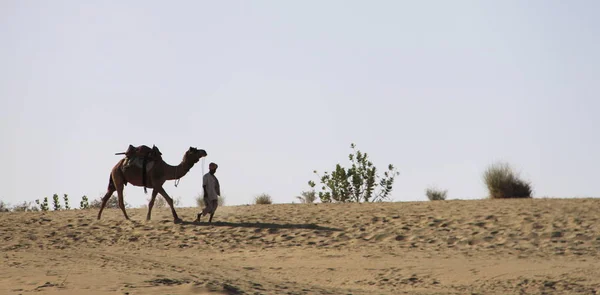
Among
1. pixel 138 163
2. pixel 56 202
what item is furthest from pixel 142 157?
pixel 56 202

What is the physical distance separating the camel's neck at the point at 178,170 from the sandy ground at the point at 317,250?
1204 millimetres

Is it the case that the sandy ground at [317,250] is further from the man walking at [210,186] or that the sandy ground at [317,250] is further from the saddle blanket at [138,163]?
the saddle blanket at [138,163]

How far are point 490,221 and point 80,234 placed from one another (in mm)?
9274

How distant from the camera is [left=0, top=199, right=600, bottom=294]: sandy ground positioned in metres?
17.0

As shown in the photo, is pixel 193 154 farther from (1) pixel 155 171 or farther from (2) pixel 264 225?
(2) pixel 264 225

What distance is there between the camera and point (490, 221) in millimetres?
24156

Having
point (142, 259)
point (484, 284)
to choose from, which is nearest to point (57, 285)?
point (142, 259)

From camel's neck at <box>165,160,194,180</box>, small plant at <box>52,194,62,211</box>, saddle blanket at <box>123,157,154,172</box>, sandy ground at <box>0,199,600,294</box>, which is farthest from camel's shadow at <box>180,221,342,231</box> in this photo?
small plant at <box>52,194,62,211</box>

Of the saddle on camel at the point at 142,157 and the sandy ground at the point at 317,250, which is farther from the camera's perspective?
the saddle on camel at the point at 142,157

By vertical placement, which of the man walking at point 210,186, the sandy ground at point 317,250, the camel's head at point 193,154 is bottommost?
the sandy ground at point 317,250

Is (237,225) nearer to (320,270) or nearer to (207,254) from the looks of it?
(207,254)

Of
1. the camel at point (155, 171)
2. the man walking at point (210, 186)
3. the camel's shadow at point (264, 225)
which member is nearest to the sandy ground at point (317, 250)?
the camel's shadow at point (264, 225)

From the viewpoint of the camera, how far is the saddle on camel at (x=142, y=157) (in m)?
25.6

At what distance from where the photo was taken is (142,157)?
2569 centimetres
